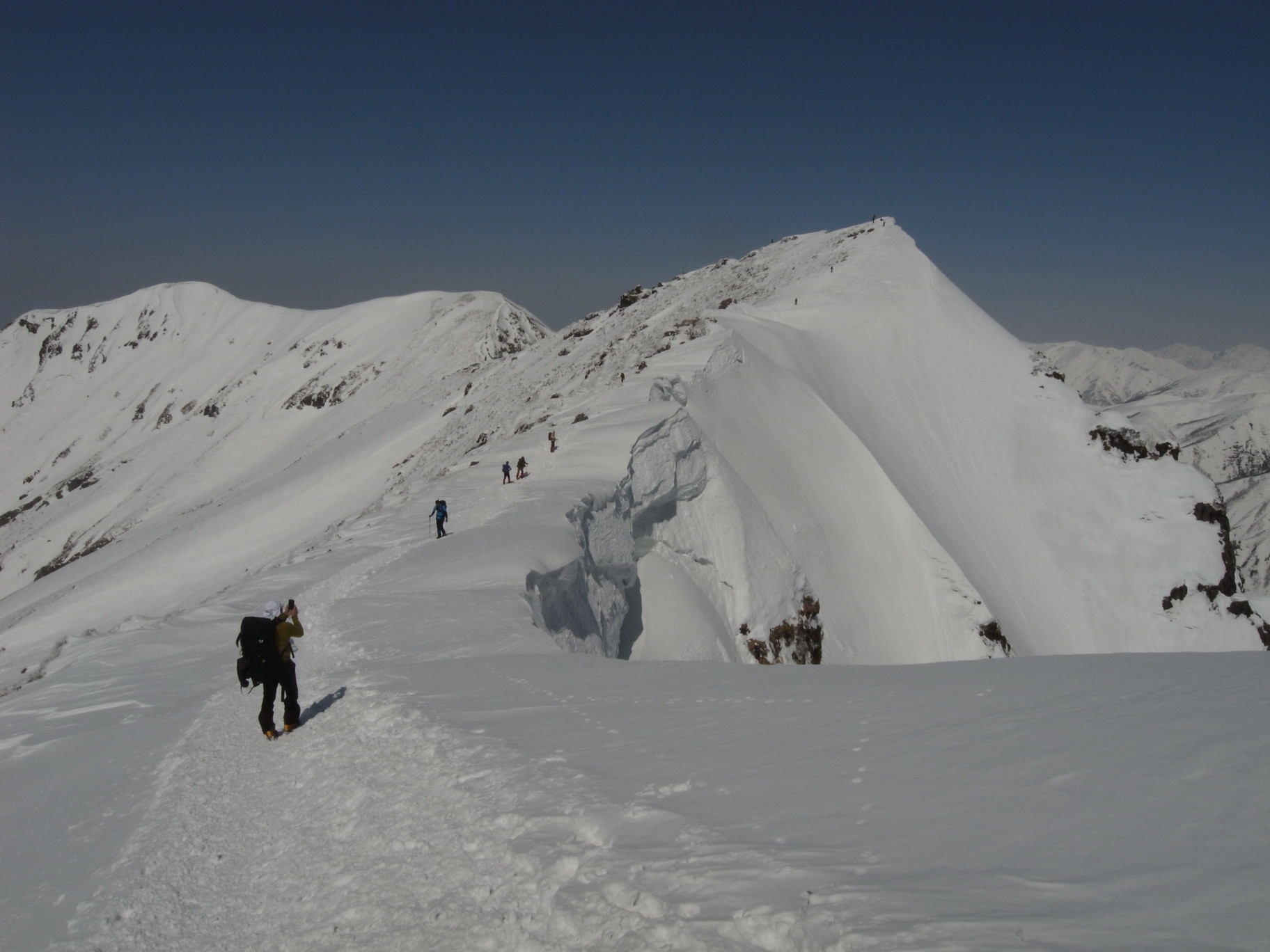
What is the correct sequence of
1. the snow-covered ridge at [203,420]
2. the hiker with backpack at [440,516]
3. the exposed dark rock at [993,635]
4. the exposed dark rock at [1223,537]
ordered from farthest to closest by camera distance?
the snow-covered ridge at [203,420] → the exposed dark rock at [1223,537] → the exposed dark rock at [993,635] → the hiker with backpack at [440,516]

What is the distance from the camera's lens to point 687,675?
9.27 metres

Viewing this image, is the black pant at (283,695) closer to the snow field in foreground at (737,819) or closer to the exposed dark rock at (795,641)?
the snow field in foreground at (737,819)

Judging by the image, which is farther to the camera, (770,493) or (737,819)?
(770,493)

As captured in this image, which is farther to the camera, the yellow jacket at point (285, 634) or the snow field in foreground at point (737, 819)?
the yellow jacket at point (285, 634)

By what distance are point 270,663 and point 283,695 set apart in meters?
0.44

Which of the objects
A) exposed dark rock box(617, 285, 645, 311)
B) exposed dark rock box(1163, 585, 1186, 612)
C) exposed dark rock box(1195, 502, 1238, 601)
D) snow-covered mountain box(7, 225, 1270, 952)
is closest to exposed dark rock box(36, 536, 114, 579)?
snow-covered mountain box(7, 225, 1270, 952)

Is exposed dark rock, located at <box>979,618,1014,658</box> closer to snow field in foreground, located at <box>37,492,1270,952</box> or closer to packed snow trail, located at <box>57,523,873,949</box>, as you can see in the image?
snow field in foreground, located at <box>37,492,1270,952</box>

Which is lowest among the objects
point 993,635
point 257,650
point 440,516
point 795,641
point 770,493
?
point 993,635

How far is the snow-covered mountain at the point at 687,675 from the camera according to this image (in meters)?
4.32

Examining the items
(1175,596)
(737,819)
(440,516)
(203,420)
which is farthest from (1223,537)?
(203,420)

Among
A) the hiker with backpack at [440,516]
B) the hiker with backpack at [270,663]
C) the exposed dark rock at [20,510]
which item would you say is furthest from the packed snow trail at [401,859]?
the exposed dark rock at [20,510]

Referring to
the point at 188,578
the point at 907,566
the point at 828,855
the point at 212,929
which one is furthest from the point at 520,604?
the point at 188,578

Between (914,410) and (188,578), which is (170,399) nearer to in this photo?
(188,578)

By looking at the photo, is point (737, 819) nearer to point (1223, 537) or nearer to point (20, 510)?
point (1223, 537)
